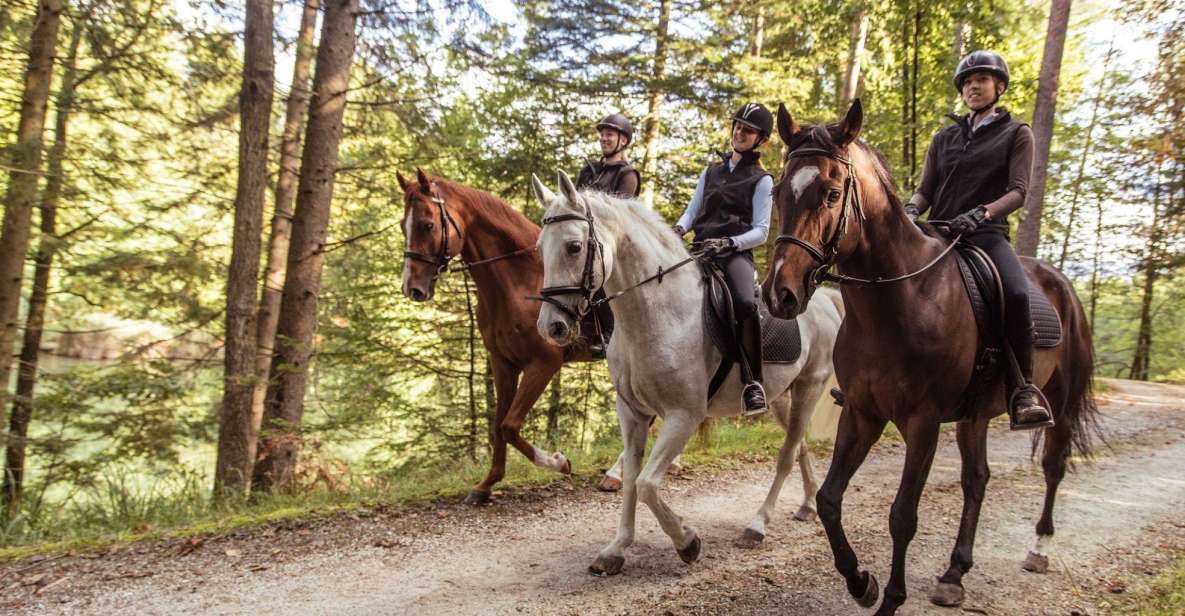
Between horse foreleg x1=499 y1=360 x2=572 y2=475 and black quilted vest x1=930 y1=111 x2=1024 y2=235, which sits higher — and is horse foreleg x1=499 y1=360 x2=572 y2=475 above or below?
below

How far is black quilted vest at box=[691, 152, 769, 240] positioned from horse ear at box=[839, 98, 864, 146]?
70.9 inches

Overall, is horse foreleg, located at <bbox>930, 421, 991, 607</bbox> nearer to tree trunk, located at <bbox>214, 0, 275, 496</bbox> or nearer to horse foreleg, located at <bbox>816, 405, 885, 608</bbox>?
horse foreleg, located at <bbox>816, 405, 885, 608</bbox>

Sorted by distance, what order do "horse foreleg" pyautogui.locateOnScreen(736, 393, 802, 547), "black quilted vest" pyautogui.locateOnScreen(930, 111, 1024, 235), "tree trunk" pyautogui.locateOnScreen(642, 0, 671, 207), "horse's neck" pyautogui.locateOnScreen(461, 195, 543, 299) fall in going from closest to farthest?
"black quilted vest" pyautogui.locateOnScreen(930, 111, 1024, 235) → "horse foreleg" pyautogui.locateOnScreen(736, 393, 802, 547) → "horse's neck" pyautogui.locateOnScreen(461, 195, 543, 299) → "tree trunk" pyautogui.locateOnScreen(642, 0, 671, 207)

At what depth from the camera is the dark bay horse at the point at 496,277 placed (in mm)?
5816

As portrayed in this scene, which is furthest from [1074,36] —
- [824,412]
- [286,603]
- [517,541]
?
[286,603]

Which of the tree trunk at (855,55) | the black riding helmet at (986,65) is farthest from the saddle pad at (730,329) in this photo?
the tree trunk at (855,55)

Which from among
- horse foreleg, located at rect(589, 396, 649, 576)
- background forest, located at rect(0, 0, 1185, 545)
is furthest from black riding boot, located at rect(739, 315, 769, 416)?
background forest, located at rect(0, 0, 1185, 545)

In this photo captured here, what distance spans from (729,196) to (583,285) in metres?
1.83

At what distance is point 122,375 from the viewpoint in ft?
23.8

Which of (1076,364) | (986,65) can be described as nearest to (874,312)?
(986,65)

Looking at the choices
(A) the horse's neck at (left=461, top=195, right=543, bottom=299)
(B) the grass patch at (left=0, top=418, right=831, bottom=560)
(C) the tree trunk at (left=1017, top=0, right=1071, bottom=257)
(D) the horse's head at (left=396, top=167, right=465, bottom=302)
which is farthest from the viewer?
(C) the tree trunk at (left=1017, top=0, right=1071, bottom=257)

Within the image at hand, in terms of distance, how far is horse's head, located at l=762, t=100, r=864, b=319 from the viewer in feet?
10.4

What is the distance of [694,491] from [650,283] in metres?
2.92

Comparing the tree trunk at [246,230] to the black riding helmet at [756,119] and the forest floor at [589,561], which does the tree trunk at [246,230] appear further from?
the black riding helmet at [756,119]
